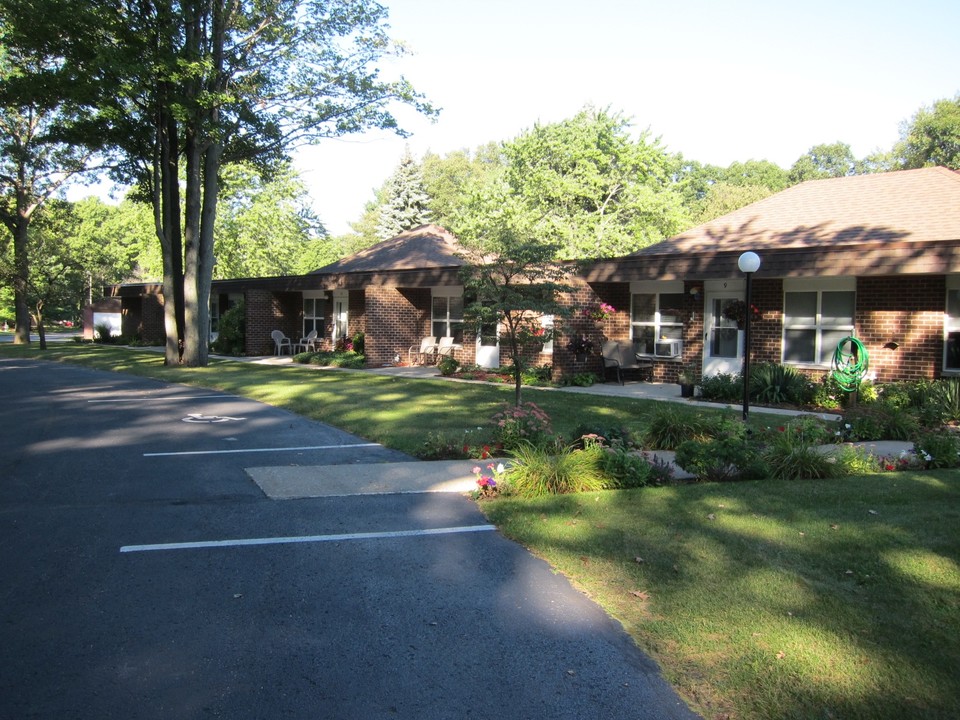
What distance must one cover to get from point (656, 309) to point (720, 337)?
77.4 inches

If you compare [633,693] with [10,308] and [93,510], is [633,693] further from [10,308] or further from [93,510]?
[10,308]

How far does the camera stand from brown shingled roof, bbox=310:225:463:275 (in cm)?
2419

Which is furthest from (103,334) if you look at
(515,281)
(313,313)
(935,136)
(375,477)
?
(935,136)

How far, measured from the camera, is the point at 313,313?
2927 centimetres

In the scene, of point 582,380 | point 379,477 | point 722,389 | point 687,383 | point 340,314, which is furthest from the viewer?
point 340,314

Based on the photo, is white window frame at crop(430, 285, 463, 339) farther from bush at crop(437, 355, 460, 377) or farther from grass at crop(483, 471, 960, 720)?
grass at crop(483, 471, 960, 720)

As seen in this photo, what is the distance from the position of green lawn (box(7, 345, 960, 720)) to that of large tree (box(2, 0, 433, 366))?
58.9 ft

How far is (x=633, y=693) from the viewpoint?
3.70m

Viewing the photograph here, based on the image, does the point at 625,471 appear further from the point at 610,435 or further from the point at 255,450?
the point at 255,450

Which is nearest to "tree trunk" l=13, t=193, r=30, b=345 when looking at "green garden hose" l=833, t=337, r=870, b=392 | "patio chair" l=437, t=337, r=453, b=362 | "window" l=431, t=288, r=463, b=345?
"window" l=431, t=288, r=463, b=345

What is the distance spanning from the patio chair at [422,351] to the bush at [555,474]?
1577cm

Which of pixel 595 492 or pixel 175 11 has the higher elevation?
pixel 175 11

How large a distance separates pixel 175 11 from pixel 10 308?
5357cm

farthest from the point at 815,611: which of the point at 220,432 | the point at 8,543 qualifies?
the point at 220,432
